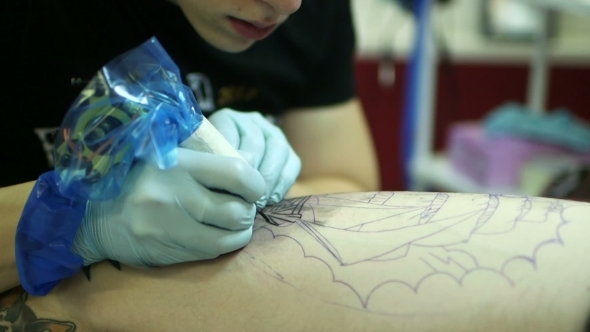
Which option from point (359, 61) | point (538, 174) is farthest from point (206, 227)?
point (359, 61)

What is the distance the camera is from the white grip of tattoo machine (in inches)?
24.4

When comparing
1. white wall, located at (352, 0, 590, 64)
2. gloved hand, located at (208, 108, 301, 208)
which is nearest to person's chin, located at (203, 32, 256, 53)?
gloved hand, located at (208, 108, 301, 208)

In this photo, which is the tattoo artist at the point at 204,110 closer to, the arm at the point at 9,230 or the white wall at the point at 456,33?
the arm at the point at 9,230

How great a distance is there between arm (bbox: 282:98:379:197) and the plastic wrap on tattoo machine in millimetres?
641

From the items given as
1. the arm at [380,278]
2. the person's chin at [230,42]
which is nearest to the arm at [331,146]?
the person's chin at [230,42]

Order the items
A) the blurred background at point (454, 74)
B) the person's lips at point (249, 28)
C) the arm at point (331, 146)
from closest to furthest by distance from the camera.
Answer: the person's lips at point (249, 28) → the arm at point (331, 146) → the blurred background at point (454, 74)

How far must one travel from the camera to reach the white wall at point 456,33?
2436 mm

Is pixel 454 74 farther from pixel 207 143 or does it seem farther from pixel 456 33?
pixel 207 143

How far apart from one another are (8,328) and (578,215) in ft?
2.19

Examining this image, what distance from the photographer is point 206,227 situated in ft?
2.04

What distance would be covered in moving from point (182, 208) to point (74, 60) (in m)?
0.40

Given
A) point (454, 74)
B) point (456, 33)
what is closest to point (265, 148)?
point (454, 74)

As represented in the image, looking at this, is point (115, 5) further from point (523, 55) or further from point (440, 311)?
point (523, 55)

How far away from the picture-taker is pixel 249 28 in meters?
0.81
